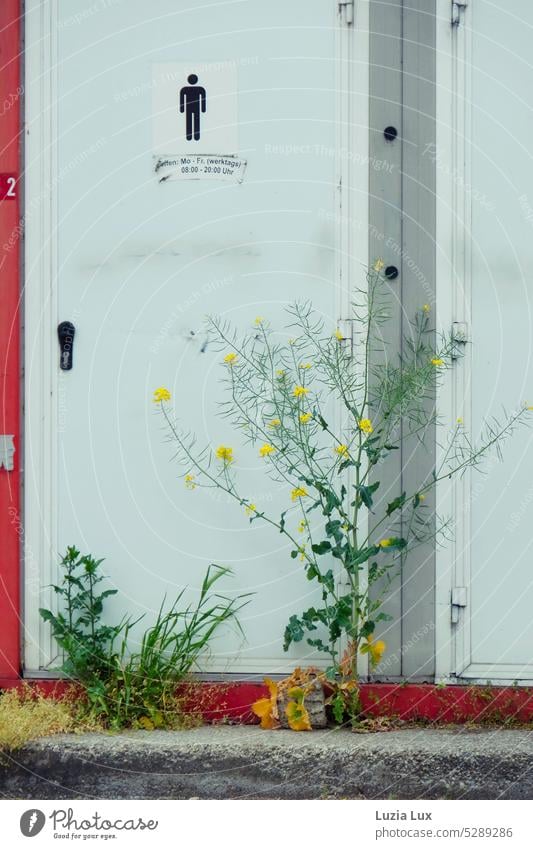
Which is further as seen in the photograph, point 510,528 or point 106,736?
point 510,528

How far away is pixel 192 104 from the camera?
4.64 m

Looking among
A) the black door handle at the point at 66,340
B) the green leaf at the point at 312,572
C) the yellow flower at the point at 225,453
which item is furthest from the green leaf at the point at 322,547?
the black door handle at the point at 66,340

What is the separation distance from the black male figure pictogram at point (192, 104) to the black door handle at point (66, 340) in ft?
2.83

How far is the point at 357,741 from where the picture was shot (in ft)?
13.8

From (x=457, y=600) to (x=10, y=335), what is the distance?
2.01 meters

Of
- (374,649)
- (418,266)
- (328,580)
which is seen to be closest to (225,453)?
(328,580)

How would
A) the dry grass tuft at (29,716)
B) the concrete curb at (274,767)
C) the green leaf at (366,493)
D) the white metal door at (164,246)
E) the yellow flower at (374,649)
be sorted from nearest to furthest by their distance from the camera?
the concrete curb at (274,767) < the dry grass tuft at (29,716) < the green leaf at (366,493) < the yellow flower at (374,649) < the white metal door at (164,246)

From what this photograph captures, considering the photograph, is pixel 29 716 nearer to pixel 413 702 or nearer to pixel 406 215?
pixel 413 702

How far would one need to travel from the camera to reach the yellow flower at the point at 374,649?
451 centimetres

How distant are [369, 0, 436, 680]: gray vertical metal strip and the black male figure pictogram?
66 cm

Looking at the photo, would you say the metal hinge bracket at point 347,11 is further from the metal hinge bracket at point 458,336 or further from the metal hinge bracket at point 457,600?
the metal hinge bracket at point 457,600

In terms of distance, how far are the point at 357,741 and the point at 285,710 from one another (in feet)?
1.06
